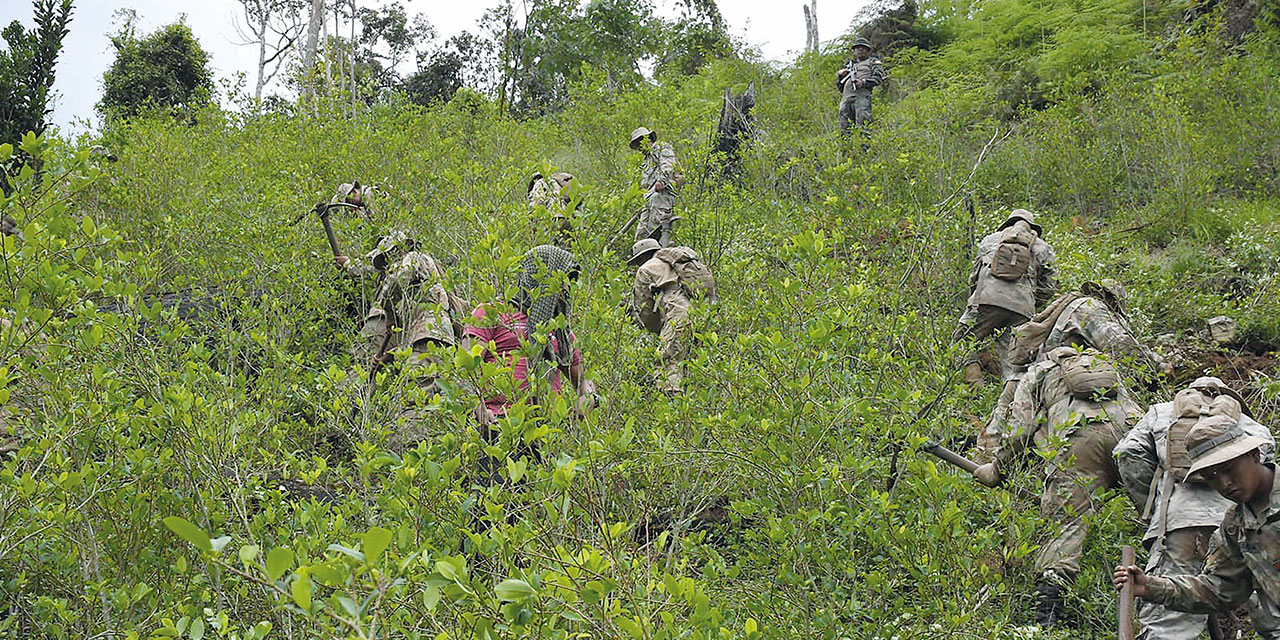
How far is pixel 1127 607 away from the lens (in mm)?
3396

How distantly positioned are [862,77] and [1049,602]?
7813 millimetres

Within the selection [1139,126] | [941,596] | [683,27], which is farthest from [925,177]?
[683,27]

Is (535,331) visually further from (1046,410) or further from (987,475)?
(1046,410)

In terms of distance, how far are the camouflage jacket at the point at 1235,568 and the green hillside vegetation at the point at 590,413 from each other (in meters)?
0.38

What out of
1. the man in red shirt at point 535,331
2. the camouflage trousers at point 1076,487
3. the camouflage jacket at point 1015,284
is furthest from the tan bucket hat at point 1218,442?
the camouflage jacket at point 1015,284

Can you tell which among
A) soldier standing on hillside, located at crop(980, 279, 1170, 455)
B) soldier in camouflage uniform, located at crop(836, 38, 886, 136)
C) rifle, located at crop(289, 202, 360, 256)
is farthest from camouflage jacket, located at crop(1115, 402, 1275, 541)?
soldier in camouflage uniform, located at crop(836, 38, 886, 136)

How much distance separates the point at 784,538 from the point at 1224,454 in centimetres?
186

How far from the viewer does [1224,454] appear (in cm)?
348

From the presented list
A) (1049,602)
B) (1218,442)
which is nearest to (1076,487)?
(1049,602)

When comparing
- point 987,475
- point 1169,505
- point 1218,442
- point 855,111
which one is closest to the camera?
point 1218,442

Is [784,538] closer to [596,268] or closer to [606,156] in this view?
[596,268]

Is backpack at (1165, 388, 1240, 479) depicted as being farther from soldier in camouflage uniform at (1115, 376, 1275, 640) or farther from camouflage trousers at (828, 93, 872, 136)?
camouflage trousers at (828, 93, 872, 136)

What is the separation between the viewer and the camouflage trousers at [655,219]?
813cm

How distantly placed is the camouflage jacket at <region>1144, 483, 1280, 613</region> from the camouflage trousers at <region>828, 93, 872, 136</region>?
303 inches
